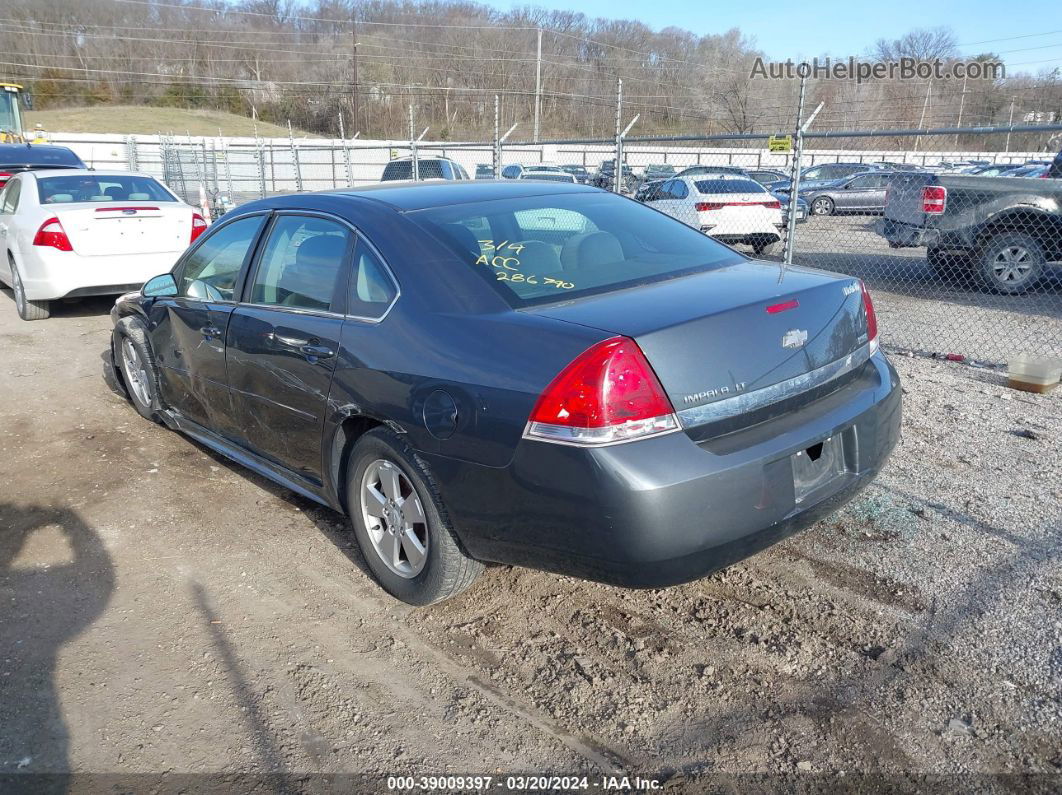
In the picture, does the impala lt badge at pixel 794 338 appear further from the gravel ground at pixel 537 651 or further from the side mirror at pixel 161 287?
the side mirror at pixel 161 287

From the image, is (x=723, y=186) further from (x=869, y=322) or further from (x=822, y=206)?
(x=822, y=206)

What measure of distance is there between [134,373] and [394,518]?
324 cm

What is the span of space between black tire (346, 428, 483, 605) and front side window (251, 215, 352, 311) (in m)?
0.70

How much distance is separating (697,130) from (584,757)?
38326mm

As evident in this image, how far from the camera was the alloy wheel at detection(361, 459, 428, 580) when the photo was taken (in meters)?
3.14

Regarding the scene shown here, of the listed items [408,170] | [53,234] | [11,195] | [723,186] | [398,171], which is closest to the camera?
[53,234]

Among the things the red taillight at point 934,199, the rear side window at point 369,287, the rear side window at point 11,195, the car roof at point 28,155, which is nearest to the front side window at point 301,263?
the rear side window at point 369,287

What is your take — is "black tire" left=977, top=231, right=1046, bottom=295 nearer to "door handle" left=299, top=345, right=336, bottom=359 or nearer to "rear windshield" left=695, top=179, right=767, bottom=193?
"rear windshield" left=695, top=179, right=767, bottom=193

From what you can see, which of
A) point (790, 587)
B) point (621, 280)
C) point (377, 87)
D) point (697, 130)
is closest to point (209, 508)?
point (621, 280)

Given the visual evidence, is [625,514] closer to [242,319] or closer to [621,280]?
[621,280]

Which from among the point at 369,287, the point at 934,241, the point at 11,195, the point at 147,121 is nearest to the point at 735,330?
the point at 369,287

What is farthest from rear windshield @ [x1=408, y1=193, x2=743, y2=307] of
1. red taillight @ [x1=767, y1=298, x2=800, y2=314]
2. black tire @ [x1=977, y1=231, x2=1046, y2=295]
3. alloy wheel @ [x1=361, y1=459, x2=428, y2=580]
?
black tire @ [x1=977, y1=231, x2=1046, y2=295]

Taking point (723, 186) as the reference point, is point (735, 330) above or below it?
below

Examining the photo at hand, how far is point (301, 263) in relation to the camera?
3676 mm
